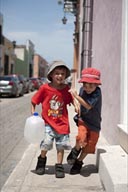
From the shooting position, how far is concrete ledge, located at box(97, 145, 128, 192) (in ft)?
12.7

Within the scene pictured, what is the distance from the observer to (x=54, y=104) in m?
4.82

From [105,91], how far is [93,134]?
2.55 meters

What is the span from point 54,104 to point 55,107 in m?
0.04

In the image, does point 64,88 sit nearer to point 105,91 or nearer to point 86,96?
point 86,96

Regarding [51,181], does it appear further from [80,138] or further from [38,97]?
[38,97]

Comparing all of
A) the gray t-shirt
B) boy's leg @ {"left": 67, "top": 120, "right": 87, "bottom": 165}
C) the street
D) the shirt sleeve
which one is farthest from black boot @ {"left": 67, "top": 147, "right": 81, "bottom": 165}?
the street

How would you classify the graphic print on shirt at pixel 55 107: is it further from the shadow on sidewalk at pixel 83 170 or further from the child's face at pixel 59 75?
the shadow on sidewalk at pixel 83 170

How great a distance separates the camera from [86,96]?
4.76 meters

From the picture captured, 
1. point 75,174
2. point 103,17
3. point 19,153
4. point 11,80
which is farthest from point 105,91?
point 11,80

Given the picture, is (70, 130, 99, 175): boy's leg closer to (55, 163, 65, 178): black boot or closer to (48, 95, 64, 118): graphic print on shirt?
(55, 163, 65, 178): black boot

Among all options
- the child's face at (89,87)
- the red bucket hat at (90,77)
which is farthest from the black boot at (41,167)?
the red bucket hat at (90,77)

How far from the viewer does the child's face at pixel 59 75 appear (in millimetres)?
4816

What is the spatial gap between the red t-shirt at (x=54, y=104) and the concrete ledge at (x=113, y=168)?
0.64 m

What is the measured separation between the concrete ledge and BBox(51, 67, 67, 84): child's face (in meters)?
1.13
